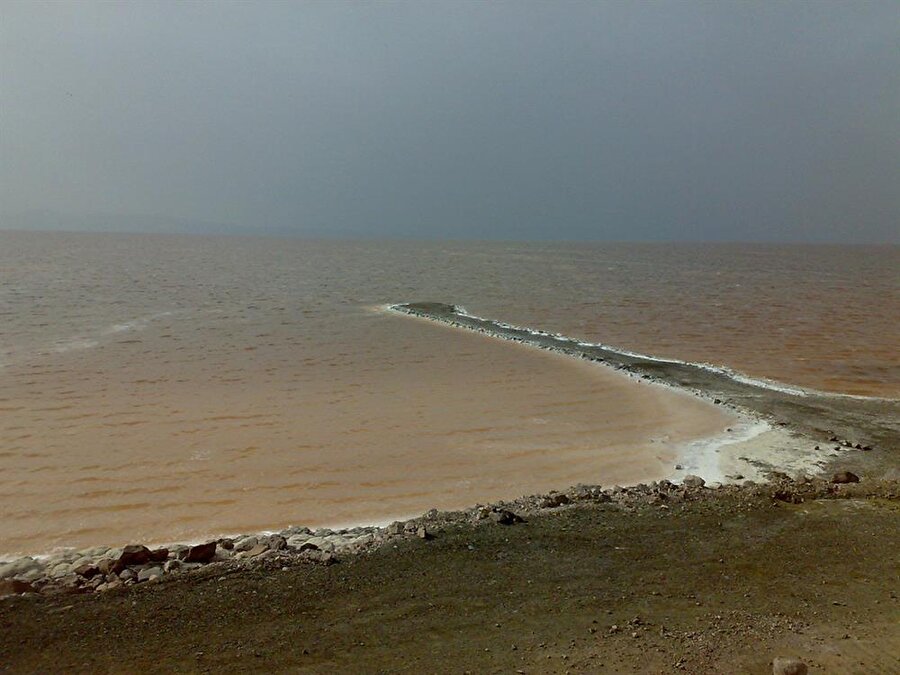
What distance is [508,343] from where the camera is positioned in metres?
25.4

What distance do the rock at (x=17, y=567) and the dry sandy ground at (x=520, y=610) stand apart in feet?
3.45

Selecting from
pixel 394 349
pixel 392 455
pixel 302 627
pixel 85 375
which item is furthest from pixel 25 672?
pixel 394 349

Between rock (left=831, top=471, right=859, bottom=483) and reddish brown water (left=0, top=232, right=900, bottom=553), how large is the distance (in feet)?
9.28

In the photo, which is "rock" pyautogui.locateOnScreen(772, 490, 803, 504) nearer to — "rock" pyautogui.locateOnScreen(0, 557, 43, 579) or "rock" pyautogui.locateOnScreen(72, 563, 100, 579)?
"rock" pyautogui.locateOnScreen(72, 563, 100, 579)

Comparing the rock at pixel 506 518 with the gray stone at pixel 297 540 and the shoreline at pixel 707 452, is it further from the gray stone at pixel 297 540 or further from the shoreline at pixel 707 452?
the gray stone at pixel 297 540

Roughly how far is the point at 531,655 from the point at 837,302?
156ft

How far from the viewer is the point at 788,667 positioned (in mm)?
4727

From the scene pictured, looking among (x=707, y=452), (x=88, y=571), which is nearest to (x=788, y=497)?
(x=707, y=452)

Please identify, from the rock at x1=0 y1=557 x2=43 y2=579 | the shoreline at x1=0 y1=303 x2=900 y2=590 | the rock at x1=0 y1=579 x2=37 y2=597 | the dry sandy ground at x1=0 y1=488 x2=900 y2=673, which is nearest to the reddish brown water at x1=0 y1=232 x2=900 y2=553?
the shoreline at x1=0 y1=303 x2=900 y2=590

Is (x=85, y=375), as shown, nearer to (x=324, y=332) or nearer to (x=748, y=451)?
(x=324, y=332)

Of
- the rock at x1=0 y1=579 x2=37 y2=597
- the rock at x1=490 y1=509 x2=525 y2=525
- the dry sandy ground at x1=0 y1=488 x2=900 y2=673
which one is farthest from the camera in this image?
the rock at x1=490 y1=509 x2=525 y2=525

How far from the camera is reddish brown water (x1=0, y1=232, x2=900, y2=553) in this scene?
9523 millimetres

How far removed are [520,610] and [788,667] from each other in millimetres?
2336

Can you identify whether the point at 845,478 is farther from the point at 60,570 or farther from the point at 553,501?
the point at 60,570
